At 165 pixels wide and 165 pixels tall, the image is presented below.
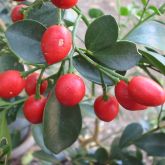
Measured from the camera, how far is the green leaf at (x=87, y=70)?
1.81 feet

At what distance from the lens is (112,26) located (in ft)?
1.69

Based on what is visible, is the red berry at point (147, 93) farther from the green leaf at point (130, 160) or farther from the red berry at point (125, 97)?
the green leaf at point (130, 160)

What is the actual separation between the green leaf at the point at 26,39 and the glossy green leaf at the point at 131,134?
1.44 feet

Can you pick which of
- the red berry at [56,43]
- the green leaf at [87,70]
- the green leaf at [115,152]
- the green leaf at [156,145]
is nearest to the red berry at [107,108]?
the green leaf at [87,70]

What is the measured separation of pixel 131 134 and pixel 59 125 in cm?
38

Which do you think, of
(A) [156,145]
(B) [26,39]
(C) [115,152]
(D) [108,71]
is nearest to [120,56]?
(D) [108,71]

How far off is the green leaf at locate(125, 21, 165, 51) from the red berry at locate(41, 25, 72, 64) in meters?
0.17

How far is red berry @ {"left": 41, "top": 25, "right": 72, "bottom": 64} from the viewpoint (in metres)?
0.45

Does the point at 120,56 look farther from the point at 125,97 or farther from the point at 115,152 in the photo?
the point at 115,152

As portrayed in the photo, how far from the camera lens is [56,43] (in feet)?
1.47

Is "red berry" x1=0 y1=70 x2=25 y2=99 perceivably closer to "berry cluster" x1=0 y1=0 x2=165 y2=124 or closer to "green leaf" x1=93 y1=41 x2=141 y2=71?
"berry cluster" x1=0 y1=0 x2=165 y2=124

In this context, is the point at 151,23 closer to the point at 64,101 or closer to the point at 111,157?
the point at 64,101

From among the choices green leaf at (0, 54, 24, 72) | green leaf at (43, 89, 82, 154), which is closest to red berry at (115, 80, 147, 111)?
green leaf at (43, 89, 82, 154)

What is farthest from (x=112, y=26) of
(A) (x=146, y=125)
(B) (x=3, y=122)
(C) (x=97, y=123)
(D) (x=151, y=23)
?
(C) (x=97, y=123)
